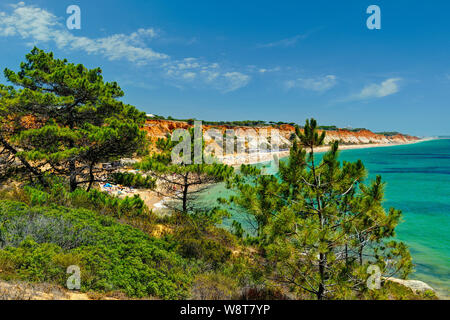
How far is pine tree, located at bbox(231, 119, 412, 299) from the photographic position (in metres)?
4.18

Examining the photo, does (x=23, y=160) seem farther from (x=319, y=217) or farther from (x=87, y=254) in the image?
(x=319, y=217)

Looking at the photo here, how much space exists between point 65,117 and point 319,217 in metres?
10.6

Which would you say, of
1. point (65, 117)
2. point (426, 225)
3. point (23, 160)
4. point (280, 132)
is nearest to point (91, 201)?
point (23, 160)

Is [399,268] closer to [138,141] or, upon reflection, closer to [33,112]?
[138,141]

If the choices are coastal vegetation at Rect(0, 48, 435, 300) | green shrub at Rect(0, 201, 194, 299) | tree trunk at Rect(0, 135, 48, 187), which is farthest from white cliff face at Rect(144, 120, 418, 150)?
tree trunk at Rect(0, 135, 48, 187)

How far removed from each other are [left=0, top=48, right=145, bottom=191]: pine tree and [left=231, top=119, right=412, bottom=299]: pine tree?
6146mm

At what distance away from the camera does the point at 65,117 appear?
31.8ft

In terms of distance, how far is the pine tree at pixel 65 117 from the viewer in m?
8.12

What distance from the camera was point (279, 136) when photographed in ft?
271

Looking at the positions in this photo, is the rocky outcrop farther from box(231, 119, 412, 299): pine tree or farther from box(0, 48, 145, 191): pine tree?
box(0, 48, 145, 191): pine tree
